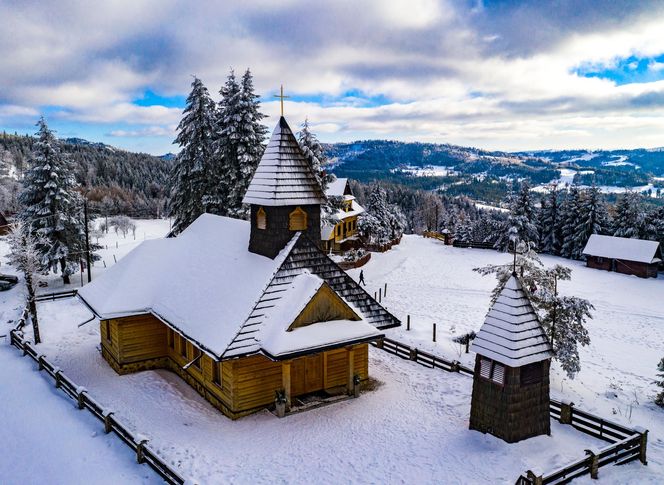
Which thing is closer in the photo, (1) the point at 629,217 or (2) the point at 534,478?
(2) the point at 534,478

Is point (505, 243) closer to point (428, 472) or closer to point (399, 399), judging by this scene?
point (399, 399)

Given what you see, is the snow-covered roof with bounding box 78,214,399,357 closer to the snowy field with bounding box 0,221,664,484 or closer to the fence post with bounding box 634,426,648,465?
the snowy field with bounding box 0,221,664,484

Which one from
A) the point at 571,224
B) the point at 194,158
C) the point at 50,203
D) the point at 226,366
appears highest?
the point at 194,158

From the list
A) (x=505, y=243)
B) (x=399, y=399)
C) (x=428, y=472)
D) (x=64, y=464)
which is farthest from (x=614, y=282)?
(x=64, y=464)

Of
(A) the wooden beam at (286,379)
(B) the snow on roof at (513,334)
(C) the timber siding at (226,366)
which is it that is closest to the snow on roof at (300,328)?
(C) the timber siding at (226,366)

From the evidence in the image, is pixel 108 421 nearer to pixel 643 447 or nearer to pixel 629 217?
pixel 643 447

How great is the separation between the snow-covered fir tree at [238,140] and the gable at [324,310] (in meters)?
14.9

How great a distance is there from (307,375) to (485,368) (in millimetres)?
6175

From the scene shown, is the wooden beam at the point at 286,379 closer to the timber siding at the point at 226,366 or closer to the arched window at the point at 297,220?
the timber siding at the point at 226,366

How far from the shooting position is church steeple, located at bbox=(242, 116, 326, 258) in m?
17.1

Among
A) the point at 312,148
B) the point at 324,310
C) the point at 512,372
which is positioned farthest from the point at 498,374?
the point at 312,148

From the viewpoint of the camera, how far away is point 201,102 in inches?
1238

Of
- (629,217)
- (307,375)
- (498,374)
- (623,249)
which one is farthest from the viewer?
(629,217)

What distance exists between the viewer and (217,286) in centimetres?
1702
